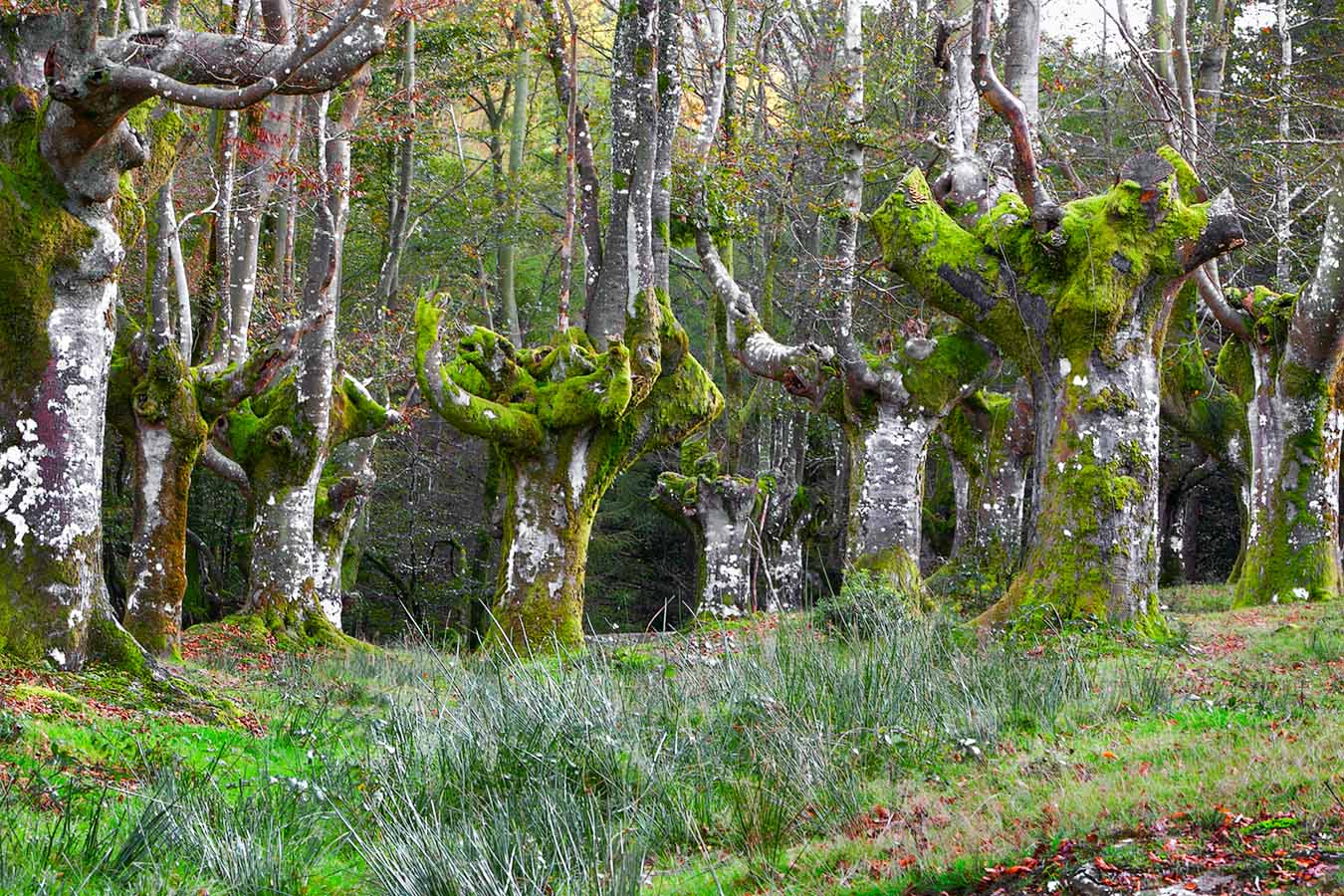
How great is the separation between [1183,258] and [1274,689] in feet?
17.0

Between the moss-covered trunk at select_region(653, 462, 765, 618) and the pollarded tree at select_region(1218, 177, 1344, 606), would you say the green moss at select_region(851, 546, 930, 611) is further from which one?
the pollarded tree at select_region(1218, 177, 1344, 606)

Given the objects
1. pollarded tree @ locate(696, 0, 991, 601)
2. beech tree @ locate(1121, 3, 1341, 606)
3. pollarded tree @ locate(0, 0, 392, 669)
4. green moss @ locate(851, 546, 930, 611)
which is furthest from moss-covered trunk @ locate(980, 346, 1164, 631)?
pollarded tree @ locate(0, 0, 392, 669)

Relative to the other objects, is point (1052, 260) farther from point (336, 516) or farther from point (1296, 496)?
point (336, 516)

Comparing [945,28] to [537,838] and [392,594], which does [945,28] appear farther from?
[392,594]

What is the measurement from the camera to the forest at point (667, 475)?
4.93 metres

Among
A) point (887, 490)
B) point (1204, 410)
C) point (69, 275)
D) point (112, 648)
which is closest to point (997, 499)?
point (1204, 410)

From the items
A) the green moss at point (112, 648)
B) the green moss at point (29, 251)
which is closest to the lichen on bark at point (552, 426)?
the green moss at point (112, 648)

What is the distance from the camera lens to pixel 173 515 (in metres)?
13.4

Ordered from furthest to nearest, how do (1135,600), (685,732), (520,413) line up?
(520,413) < (1135,600) < (685,732)

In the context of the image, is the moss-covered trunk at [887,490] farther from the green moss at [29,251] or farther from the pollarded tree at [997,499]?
the green moss at [29,251]

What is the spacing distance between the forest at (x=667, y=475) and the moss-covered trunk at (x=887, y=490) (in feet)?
0.20

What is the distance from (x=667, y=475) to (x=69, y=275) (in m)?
12.4

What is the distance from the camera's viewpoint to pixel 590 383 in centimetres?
1309

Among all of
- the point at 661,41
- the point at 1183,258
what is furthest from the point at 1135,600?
the point at 661,41
